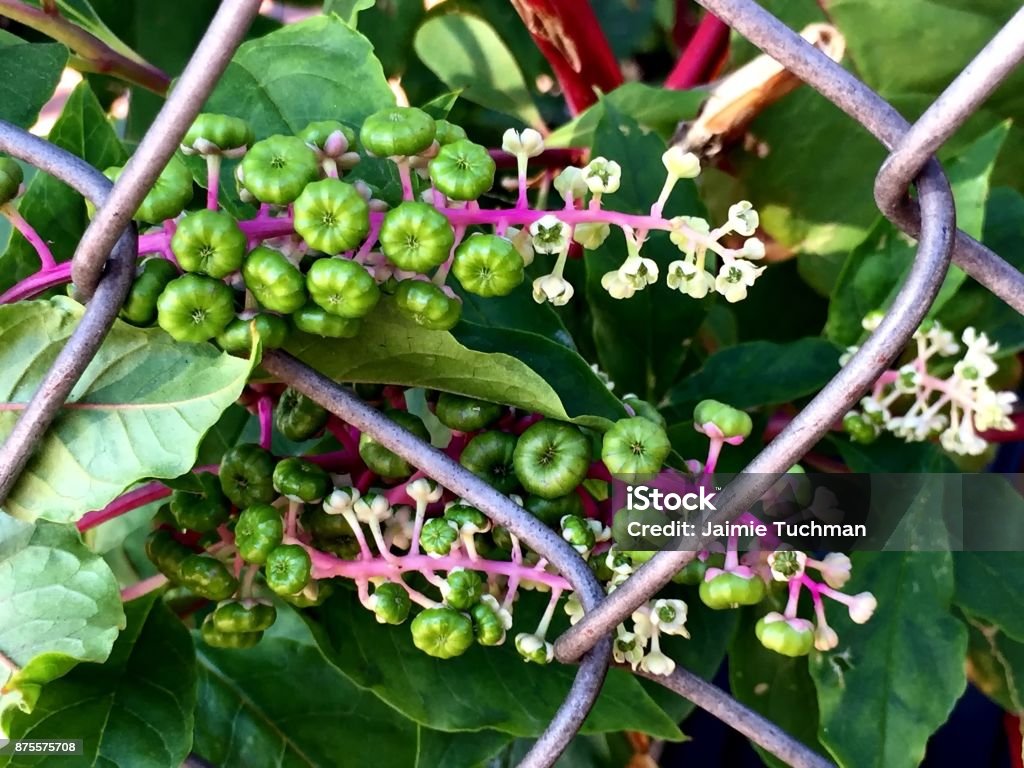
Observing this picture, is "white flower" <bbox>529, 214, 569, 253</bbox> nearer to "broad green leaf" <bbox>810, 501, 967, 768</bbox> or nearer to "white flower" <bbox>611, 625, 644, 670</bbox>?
"white flower" <bbox>611, 625, 644, 670</bbox>

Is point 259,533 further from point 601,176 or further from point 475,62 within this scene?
point 475,62

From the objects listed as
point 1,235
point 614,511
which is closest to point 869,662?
point 614,511

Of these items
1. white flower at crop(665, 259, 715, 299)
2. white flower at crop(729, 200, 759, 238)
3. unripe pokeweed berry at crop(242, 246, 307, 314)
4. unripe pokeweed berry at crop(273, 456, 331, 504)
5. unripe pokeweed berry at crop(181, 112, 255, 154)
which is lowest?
unripe pokeweed berry at crop(273, 456, 331, 504)

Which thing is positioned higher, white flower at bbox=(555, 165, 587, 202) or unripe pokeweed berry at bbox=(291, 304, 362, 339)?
white flower at bbox=(555, 165, 587, 202)

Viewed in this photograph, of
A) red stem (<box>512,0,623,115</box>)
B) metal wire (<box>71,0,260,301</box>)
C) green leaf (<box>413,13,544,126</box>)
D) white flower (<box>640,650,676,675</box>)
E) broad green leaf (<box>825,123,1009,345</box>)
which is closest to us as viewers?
metal wire (<box>71,0,260,301</box>)

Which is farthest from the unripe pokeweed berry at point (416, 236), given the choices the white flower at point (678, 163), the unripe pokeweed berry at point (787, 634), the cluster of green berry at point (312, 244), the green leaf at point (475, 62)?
the green leaf at point (475, 62)

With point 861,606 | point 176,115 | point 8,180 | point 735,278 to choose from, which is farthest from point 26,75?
point 861,606

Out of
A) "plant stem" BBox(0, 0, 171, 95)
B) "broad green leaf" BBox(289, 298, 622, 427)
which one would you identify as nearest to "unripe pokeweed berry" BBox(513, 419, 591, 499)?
"broad green leaf" BBox(289, 298, 622, 427)
